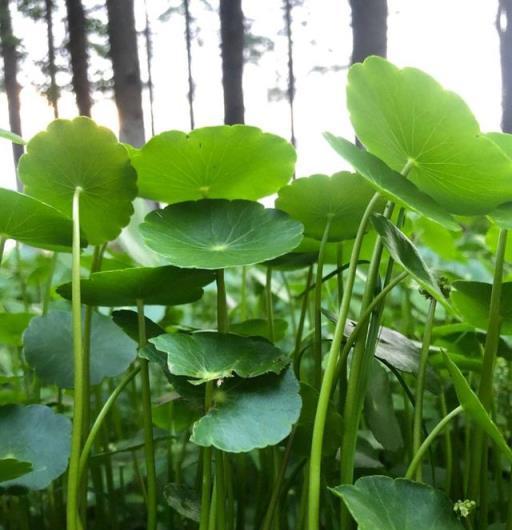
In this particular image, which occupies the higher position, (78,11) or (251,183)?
(78,11)

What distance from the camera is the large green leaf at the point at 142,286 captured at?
0.45 metres

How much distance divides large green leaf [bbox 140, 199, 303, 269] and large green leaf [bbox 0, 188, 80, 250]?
0.07 meters

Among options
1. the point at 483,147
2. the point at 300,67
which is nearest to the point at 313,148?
the point at 300,67

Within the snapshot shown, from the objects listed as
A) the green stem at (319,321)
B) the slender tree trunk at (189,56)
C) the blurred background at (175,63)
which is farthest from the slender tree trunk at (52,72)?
the green stem at (319,321)

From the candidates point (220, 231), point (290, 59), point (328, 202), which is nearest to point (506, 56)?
point (290, 59)

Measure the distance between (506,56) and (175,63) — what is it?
49 centimetres

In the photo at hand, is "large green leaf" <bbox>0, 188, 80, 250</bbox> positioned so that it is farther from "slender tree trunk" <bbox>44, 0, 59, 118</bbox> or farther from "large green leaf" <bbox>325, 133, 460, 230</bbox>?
"slender tree trunk" <bbox>44, 0, 59, 118</bbox>

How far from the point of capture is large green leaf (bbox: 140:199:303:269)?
0.45m

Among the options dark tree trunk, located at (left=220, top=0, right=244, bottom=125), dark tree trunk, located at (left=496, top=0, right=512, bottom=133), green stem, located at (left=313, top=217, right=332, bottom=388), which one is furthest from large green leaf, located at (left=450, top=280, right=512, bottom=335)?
dark tree trunk, located at (left=220, top=0, right=244, bottom=125)

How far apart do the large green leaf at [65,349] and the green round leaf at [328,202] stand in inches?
9.4

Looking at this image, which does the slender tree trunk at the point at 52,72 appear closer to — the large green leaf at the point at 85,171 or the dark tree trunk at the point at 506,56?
the large green leaf at the point at 85,171

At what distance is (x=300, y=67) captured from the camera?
0.95m

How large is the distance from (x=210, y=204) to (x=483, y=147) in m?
0.22

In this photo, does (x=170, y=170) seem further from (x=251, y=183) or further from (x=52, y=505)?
(x=52, y=505)
